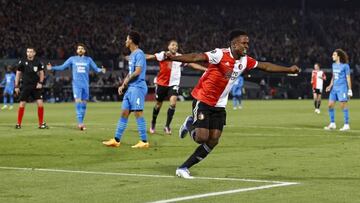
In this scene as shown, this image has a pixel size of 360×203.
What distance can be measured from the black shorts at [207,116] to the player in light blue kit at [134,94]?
4815 millimetres

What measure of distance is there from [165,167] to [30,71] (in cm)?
1118

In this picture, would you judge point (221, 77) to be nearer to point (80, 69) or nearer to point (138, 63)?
point (138, 63)

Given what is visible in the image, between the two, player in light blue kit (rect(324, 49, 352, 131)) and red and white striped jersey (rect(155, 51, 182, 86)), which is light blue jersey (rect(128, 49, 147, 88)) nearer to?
red and white striped jersey (rect(155, 51, 182, 86))

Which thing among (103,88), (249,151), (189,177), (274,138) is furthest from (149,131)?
(103,88)

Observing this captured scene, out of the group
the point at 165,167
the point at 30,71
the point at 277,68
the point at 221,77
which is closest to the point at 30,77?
the point at 30,71

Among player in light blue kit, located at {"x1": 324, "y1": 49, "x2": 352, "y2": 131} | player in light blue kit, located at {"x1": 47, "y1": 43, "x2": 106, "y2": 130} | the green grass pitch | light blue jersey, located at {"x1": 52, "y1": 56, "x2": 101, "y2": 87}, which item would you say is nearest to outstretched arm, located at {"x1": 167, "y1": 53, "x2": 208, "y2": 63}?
the green grass pitch

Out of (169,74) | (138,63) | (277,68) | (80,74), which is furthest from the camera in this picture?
(80,74)

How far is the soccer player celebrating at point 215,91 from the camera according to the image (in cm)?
1148

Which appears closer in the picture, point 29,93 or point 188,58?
point 188,58

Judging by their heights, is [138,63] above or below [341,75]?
above

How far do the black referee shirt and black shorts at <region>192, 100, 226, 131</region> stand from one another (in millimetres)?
12132

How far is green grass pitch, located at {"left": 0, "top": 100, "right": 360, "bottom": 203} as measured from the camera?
9602mm

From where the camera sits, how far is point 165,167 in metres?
12.9

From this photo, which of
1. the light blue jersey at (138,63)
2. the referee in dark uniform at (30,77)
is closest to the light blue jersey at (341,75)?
the referee in dark uniform at (30,77)
